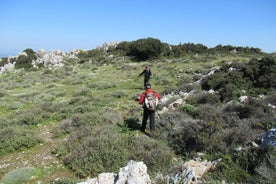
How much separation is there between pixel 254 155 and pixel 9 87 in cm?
2304

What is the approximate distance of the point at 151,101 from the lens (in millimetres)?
7965

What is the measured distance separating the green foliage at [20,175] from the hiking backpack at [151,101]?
3689 millimetres

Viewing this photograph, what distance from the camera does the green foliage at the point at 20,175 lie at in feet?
19.6

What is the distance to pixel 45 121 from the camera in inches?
427

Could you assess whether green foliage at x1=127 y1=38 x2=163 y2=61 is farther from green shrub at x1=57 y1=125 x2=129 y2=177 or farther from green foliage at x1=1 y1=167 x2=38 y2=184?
green foliage at x1=1 y1=167 x2=38 y2=184

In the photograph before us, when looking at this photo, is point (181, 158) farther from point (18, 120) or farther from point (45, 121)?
point (18, 120)

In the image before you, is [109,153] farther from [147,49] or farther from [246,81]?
[147,49]

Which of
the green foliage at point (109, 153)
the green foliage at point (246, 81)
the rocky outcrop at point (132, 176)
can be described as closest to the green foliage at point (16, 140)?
the green foliage at point (109, 153)

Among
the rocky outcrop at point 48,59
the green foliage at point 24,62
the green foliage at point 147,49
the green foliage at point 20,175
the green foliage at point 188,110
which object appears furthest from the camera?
the green foliage at point 24,62

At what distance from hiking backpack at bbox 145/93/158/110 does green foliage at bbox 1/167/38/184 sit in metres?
3.69

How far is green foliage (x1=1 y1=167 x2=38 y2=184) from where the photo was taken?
5965mm

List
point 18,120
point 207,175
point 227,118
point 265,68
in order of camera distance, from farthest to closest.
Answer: point 265,68
point 18,120
point 227,118
point 207,175

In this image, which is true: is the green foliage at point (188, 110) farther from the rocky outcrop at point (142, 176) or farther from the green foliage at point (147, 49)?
the green foliage at point (147, 49)

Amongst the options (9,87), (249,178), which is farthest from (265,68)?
(9,87)
